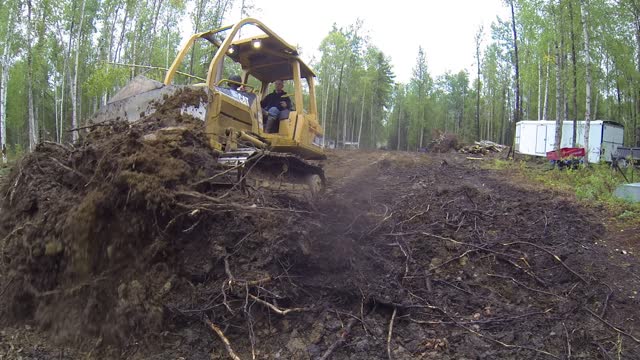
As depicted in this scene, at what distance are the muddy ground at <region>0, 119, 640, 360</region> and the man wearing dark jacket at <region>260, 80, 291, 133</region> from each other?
210 centimetres

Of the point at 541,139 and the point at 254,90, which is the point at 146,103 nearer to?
the point at 254,90

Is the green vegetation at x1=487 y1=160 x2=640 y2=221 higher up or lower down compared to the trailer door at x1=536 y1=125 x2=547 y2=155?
lower down

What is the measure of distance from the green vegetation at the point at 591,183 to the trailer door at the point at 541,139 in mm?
5278

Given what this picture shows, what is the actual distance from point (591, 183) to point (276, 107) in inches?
345

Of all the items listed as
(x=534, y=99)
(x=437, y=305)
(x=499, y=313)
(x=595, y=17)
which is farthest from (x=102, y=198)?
(x=534, y=99)

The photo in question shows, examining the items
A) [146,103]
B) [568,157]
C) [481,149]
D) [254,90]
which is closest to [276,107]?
[254,90]

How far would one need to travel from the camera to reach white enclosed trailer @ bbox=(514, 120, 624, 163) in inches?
731

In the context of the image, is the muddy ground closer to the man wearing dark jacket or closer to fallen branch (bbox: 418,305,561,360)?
fallen branch (bbox: 418,305,561,360)

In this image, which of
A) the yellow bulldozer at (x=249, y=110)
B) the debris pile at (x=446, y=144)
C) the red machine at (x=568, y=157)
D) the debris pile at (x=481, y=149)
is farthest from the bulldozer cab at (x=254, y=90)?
the debris pile at (x=446, y=144)

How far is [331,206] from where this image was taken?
19.3 feet

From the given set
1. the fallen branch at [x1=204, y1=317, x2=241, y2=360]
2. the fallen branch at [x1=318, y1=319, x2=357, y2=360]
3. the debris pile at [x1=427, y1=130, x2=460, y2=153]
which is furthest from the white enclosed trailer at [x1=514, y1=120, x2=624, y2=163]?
the fallen branch at [x1=204, y1=317, x2=241, y2=360]

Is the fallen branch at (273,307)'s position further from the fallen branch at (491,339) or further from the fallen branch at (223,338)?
the fallen branch at (491,339)

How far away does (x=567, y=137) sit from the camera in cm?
2009

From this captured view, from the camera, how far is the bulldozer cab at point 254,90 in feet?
16.0
